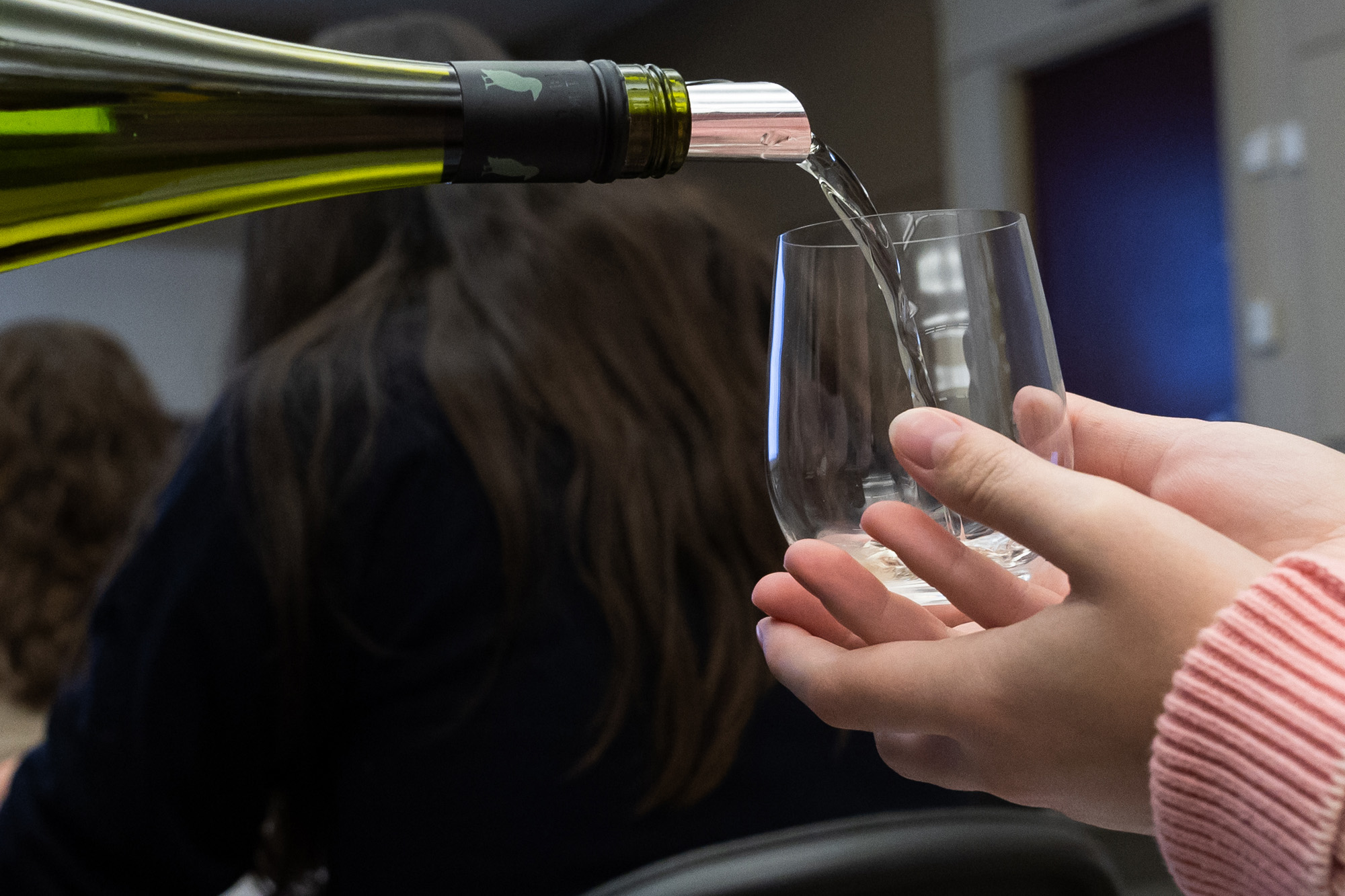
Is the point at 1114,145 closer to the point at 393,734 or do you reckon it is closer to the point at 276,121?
the point at 393,734

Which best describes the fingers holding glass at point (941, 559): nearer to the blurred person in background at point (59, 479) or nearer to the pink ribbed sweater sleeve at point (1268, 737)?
the pink ribbed sweater sleeve at point (1268, 737)

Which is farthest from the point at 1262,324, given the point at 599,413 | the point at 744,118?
the point at 744,118

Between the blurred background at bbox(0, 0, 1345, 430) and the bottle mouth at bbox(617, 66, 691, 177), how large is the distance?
1.48 metres

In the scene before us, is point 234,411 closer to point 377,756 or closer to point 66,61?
point 377,756

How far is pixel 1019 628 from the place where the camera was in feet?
1.42

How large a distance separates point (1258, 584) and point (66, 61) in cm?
42

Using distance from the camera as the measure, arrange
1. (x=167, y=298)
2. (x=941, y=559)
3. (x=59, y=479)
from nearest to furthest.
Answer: (x=941, y=559)
(x=59, y=479)
(x=167, y=298)

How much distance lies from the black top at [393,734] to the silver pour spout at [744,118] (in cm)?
58

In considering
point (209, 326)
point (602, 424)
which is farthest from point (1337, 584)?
point (209, 326)

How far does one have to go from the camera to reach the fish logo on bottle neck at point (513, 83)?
34cm

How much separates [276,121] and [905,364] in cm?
26

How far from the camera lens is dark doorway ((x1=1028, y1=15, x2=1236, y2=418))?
8.71 feet

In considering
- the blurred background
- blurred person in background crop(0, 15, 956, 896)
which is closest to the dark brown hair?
blurred person in background crop(0, 15, 956, 896)

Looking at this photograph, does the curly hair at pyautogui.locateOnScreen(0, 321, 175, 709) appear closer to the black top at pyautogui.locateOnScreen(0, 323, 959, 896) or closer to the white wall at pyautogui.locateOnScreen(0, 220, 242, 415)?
the black top at pyautogui.locateOnScreen(0, 323, 959, 896)
